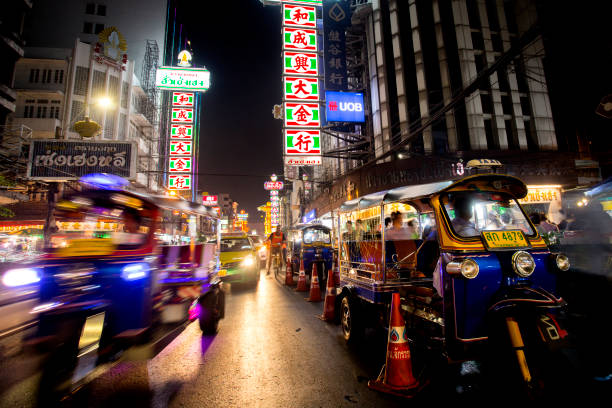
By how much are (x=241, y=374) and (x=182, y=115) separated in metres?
18.2

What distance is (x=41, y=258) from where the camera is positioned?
11.3ft

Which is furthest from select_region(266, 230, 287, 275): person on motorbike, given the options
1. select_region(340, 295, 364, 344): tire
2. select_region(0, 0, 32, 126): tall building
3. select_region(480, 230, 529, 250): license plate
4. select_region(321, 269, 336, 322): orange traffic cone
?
select_region(0, 0, 32, 126): tall building

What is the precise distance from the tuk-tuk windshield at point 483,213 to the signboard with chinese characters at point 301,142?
33.4ft

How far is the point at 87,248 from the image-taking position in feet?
11.8

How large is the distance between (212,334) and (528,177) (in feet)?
56.4

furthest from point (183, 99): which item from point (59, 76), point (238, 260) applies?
point (59, 76)

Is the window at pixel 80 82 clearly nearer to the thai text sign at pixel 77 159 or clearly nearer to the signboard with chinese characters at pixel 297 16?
the thai text sign at pixel 77 159

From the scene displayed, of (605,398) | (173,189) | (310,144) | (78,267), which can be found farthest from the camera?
(173,189)

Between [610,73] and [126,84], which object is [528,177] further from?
[126,84]

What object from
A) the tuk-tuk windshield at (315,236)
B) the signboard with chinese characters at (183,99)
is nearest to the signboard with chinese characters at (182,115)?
the signboard with chinese characters at (183,99)

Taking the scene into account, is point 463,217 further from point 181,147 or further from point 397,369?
point 181,147

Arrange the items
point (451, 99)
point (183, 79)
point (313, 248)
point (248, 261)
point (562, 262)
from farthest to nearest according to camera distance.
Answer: point (183, 79), point (451, 99), point (313, 248), point (248, 261), point (562, 262)

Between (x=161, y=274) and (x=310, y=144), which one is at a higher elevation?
(x=310, y=144)

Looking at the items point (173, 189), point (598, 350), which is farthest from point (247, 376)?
point (173, 189)
